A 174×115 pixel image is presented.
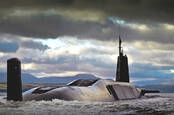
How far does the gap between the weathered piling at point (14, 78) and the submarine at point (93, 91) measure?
0.69 feet

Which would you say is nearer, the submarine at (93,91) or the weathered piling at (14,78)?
the weathered piling at (14,78)

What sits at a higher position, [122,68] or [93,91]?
[122,68]

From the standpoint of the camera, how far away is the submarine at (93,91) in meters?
21.6

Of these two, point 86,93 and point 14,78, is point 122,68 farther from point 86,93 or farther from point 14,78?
point 14,78

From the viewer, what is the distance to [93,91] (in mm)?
24172

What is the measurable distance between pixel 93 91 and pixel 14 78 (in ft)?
23.7

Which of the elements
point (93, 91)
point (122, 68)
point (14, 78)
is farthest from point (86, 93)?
point (122, 68)

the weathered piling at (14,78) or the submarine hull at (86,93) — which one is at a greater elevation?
the weathered piling at (14,78)

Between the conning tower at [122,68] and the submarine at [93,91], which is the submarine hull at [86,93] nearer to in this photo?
the submarine at [93,91]

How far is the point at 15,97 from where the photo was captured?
19.7 m

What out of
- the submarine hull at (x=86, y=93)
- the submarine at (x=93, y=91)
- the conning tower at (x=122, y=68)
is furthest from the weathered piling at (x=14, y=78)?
the conning tower at (x=122, y=68)

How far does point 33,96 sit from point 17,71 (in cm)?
294

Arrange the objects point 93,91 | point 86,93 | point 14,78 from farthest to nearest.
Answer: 1. point 93,91
2. point 86,93
3. point 14,78

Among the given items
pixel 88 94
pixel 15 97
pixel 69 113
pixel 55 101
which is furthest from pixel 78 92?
pixel 69 113
